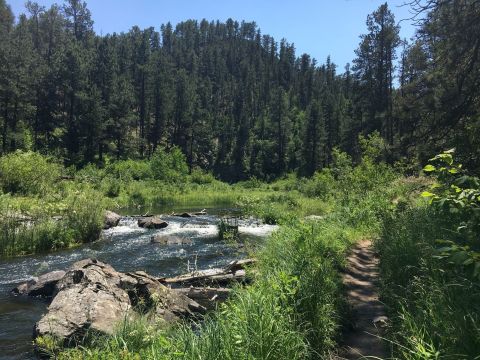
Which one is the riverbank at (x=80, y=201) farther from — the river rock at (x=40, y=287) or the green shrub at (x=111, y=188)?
the river rock at (x=40, y=287)

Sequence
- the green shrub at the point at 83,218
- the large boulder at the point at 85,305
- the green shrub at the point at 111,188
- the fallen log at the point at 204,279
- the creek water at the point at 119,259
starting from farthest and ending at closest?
the green shrub at the point at 111,188
the green shrub at the point at 83,218
the fallen log at the point at 204,279
the creek water at the point at 119,259
the large boulder at the point at 85,305

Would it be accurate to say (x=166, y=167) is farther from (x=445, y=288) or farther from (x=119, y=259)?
(x=445, y=288)

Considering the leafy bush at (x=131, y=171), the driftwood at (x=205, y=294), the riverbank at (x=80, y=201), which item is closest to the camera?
the driftwood at (x=205, y=294)

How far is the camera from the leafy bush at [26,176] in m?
26.7

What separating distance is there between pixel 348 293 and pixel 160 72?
78.7m

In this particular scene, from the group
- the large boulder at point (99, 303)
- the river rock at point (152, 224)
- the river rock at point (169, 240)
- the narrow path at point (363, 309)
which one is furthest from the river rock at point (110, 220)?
the narrow path at point (363, 309)

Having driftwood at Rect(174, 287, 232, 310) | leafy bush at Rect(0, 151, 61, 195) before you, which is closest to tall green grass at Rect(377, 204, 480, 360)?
driftwood at Rect(174, 287, 232, 310)

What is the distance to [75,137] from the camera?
63094mm

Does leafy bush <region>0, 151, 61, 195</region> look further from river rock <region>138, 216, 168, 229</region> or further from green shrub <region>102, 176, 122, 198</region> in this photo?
green shrub <region>102, 176, 122, 198</region>

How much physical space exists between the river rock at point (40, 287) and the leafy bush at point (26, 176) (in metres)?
16.0

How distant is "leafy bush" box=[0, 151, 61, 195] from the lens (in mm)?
26734

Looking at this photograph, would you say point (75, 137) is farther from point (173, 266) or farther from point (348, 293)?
point (348, 293)

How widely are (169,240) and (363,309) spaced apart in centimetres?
1237

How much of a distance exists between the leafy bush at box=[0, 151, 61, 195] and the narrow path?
21578 mm
